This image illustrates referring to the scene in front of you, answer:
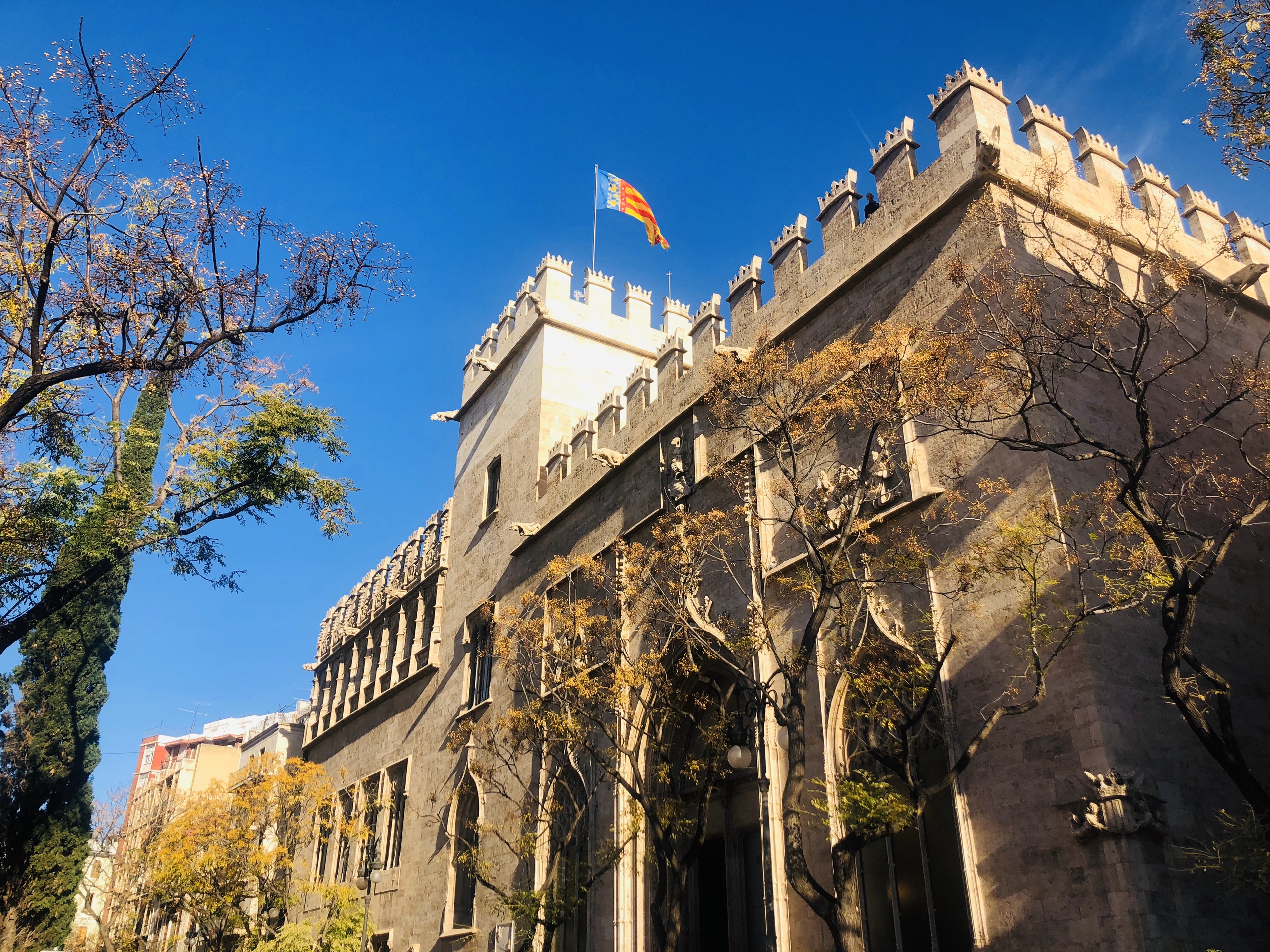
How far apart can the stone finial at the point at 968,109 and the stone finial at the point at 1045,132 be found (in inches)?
10.5

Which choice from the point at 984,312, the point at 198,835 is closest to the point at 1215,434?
the point at 984,312

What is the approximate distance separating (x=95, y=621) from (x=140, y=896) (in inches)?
544

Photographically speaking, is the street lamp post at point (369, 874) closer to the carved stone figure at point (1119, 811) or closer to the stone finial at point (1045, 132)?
the carved stone figure at point (1119, 811)

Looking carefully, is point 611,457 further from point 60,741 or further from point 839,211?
point 60,741

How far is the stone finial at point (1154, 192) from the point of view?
1450 cm

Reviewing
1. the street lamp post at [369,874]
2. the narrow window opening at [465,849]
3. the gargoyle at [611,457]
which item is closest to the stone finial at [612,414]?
the gargoyle at [611,457]

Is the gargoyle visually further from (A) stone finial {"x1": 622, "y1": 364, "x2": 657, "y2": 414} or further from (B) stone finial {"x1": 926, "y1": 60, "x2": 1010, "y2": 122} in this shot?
(B) stone finial {"x1": 926, "y1": 60, "x2": 1010, "y2": 122}

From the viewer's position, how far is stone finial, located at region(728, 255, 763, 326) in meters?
17.2

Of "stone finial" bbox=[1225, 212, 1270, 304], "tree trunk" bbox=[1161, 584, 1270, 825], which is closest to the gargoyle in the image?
"stone finial" bbox=[1225, 212, 1270, 304]

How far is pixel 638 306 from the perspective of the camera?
2805 centimetres

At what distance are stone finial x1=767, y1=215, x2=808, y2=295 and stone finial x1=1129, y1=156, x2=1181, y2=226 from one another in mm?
4908

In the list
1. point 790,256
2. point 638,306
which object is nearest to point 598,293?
point 638,306

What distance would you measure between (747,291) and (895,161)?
377 cm

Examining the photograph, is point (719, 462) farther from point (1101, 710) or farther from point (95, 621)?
point (95, 621)
